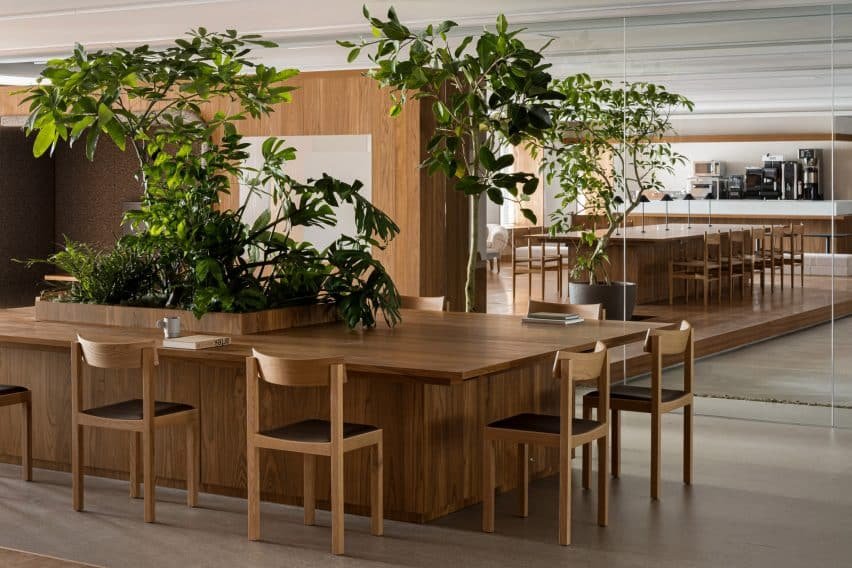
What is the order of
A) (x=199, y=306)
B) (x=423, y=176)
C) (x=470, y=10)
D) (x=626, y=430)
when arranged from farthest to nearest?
1. (x=423, y=176)
2. (x=470, y=10)
3. (x=626, y=430)
4. (x=199, y=306)

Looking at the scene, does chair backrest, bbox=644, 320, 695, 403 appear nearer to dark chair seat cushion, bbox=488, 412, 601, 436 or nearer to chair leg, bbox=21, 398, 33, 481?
dark chair seat cushion, bbox=488, 412, 601, 436

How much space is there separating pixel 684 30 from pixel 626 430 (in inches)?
99.3

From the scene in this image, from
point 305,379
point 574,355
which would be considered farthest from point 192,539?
point 574,355

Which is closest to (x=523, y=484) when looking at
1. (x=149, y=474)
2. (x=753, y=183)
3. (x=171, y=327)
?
(x=149, y=474)

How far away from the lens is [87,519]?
5461 mm

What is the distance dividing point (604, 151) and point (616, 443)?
2.76 metres

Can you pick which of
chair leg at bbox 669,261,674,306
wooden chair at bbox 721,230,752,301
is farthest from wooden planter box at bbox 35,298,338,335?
wooden chair at bbox 721,230,752,301

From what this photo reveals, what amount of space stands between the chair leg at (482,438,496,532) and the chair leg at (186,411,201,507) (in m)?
1.27

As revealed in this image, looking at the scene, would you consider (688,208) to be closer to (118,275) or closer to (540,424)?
(540,424)

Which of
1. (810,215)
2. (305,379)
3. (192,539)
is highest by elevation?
(810,215)

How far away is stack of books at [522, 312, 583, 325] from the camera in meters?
6.39

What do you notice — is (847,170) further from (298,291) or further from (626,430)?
(298,291)

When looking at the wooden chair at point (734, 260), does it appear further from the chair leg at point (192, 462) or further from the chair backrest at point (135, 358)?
the chair backrest at point (135, 358)

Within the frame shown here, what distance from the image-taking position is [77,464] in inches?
218
